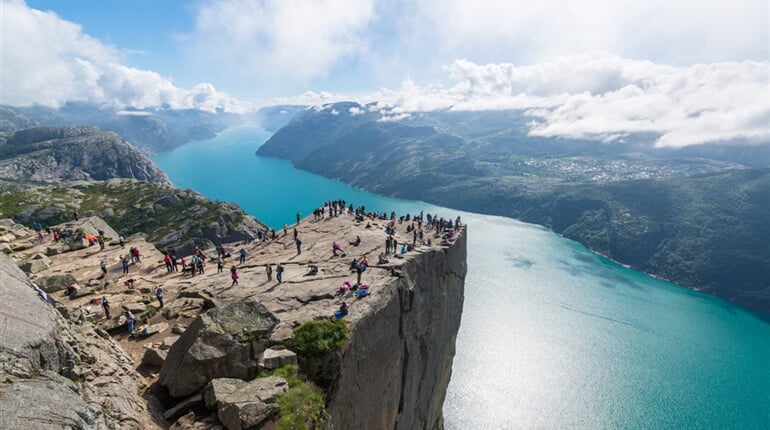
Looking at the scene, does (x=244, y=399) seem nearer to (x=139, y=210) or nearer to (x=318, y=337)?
(x=318, y=337)

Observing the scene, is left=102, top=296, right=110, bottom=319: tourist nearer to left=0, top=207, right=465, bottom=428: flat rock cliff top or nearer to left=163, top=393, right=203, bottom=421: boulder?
left=0, top=207, right=465, bottom=428: flat rock cliff top

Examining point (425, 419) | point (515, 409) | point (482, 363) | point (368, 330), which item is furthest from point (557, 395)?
point (368, 330)

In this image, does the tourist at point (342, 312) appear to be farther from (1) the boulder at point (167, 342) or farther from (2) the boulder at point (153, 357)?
(2) the boulder at point (153, 357)

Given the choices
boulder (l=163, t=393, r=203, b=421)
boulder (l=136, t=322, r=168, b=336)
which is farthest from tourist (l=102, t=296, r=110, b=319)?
boulder (l=163, t=393, r=203, b=421)

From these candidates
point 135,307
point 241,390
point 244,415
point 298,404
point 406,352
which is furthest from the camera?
point 406,352

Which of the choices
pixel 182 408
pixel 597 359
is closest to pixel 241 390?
pixel 182 408

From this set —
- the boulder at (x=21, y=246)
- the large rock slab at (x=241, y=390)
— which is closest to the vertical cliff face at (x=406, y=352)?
the large rock slab at (x=241, y=390)

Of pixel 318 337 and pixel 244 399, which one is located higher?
pixel 318 337
